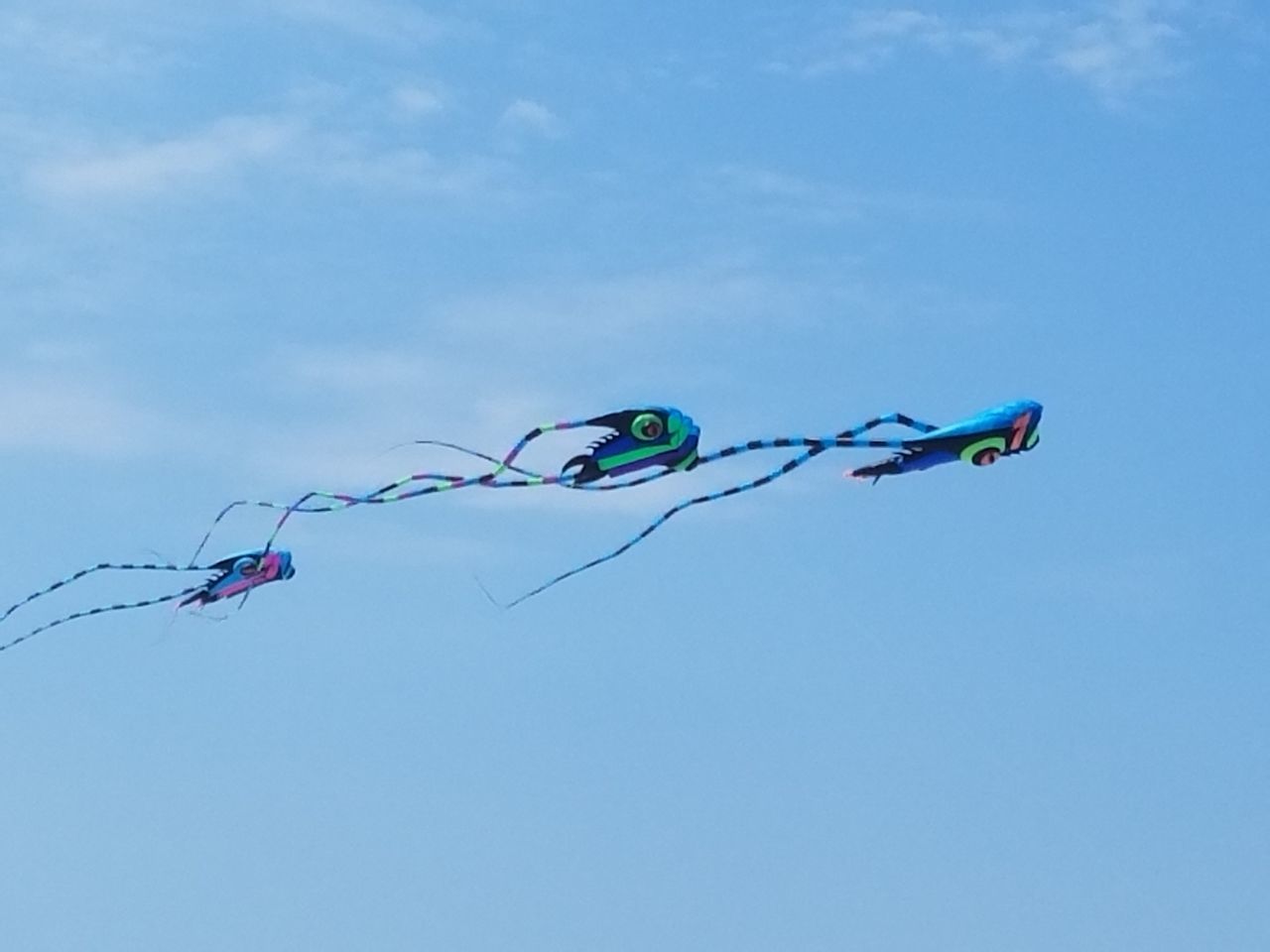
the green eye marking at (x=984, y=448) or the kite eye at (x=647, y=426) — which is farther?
the kite eye at (x=647, y=426)

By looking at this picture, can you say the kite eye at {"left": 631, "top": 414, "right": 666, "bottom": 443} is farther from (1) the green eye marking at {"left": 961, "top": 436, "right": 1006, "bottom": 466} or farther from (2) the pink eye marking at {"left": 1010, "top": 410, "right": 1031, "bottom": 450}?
(2) the pink eye marking at {"left": 1010, "top": 410, "right": 1031, "bottom": 450}

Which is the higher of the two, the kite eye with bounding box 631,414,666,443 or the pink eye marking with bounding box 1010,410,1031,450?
the kite eye with bounding box 631,414,666,443

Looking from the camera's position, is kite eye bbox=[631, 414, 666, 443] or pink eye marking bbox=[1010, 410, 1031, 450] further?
kite eye bbox=[631, 414, 666, 443]

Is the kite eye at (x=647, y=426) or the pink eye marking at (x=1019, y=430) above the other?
the kite eye at (x=647, y=426)

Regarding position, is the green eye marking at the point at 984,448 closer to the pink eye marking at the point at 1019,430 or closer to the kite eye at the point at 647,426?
the pink eye marking at the point at 1019,430

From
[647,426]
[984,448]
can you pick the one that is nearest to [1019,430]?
[984,448]

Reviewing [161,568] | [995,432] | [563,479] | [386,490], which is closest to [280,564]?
[161,568]

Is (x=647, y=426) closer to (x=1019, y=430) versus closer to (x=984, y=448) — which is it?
(x=984, y=448)

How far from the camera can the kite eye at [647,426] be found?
42.6 m

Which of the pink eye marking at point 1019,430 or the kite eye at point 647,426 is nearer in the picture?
the pink eye marking at point 1019,430

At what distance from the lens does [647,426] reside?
4269 centimetres

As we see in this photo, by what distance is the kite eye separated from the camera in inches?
1678

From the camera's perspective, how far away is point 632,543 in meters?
41.3

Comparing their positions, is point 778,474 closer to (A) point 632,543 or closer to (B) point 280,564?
(A) point 632,543
